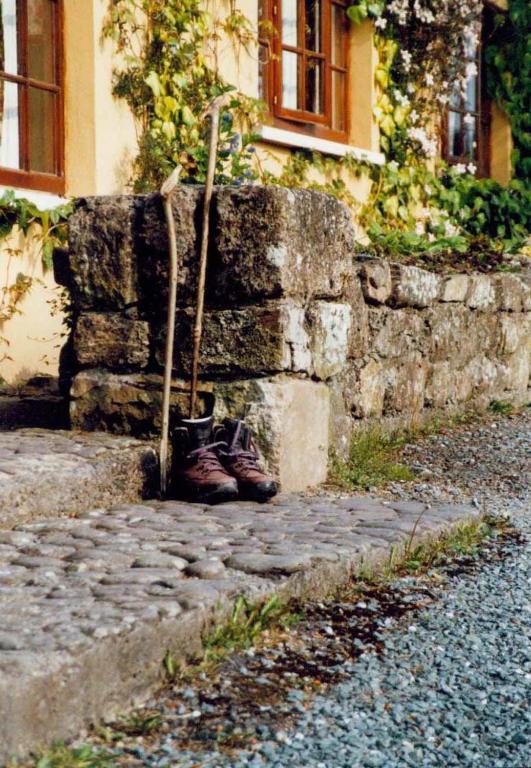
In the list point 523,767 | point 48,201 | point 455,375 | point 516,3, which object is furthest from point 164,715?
point 516,3

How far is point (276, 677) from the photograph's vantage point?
226 cm

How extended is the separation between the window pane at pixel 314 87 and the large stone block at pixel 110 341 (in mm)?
3939

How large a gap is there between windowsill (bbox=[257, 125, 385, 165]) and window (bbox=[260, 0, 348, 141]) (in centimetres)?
17

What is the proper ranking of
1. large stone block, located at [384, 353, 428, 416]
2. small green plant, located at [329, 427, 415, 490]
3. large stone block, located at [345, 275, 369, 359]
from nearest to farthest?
small green plant, located at [329, 427, 415, 490] < large stone block, located at [345, 275, 369, 359] < large stone block, located at [384, 353, 428, 416]

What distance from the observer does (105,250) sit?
4.05m

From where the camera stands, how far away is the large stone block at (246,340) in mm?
3859

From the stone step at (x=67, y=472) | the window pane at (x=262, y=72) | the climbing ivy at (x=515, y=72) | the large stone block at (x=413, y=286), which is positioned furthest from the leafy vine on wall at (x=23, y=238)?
the climbing ivy at (x=515, y=72)

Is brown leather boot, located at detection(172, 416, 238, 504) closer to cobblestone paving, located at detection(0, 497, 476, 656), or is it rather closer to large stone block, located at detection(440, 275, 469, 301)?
cobblestone paving, located at detection(0, 497, 476, 656)

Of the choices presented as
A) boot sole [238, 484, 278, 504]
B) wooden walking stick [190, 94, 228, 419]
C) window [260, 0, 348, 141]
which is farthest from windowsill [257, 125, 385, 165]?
boot sole [238, 484, 278, 504]

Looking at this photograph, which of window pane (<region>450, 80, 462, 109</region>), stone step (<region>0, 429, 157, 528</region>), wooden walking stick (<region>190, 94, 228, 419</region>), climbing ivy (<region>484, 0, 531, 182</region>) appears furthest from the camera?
climbing ivy (<region>484, 0, 531, 182</region>)

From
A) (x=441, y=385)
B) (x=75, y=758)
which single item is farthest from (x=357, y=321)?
(x=75, y=758)

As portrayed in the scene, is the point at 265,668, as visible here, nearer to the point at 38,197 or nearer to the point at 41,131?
the point at 38,197

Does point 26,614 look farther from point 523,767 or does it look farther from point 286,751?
point 523,767

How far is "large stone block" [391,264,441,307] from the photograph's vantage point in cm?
545
